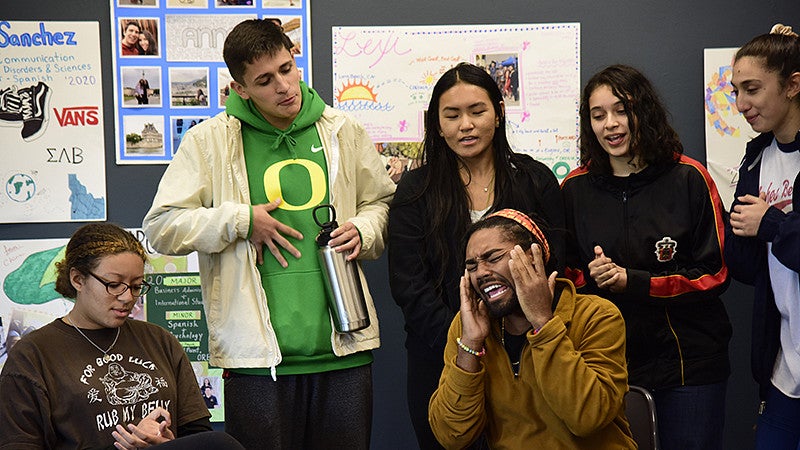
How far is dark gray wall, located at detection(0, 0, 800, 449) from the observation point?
3422 millimetres

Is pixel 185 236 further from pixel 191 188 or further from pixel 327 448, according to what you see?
pixel 327 448

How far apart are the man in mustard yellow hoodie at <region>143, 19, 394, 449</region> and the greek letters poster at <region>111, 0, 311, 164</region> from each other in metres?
0.84

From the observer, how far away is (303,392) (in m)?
2.54

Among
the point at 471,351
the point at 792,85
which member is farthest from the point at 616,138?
the point at 471,351

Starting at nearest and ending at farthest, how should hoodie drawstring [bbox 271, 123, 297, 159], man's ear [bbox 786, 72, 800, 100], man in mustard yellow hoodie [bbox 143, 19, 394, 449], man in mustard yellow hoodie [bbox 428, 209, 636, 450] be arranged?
man in mustard yellow hoodie [bbox 428, 209, 636, 450] < man's ear [bbox 786, 72, 800, 100] < man in mustard yellow hoodie [bbox 143, 19, 394, 449] < hoodie drawstring [bbox 271, 123, 297, 159]

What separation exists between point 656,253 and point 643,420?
1.87 feet

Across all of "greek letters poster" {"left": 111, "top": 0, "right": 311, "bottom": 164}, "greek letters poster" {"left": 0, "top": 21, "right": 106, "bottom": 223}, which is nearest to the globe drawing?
"greek letters poster" {"left": 0, "top": 21, "right": 106, "bottom": 223}

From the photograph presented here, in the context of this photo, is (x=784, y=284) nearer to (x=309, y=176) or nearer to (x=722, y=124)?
(x=722, y=124)

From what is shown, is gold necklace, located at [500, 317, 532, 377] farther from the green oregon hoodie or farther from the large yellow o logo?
the large yellow o logo

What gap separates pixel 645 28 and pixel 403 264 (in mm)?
1624

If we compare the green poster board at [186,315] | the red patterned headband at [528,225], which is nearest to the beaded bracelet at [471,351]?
the red patterned headband at [528,225]

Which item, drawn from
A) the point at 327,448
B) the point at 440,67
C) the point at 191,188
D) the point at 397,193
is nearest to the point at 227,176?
the point at 191,188

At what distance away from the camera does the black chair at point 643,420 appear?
2.21 m

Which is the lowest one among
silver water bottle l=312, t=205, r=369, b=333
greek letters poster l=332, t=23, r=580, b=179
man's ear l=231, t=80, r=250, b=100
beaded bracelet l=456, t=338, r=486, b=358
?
beaded bracelet l=456, t=338, r=486, b=358
